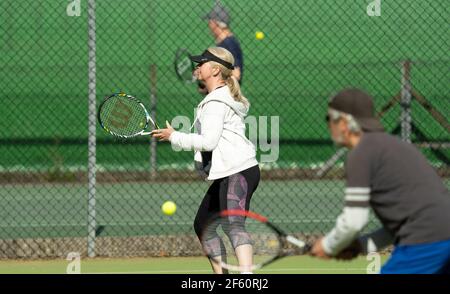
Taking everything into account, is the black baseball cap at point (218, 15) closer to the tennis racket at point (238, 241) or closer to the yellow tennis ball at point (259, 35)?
the tennis racket at point (238, 241)

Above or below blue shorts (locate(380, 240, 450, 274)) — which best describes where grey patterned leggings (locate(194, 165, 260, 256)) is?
above

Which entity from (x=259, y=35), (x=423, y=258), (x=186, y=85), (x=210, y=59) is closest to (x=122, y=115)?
(x=210, y=59)

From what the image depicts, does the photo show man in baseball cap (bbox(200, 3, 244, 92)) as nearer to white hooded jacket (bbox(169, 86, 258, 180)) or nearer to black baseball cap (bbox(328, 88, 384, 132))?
white hooded jacket (bbox(169, 86, 258, 180))

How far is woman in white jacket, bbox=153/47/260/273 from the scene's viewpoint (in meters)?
5.89

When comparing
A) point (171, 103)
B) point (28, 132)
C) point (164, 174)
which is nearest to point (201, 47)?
point (171, 103)

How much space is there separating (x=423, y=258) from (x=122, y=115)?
2982 millimetres

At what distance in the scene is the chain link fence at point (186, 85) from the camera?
35.2 ft

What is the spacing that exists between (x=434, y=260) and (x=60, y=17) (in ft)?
25.0

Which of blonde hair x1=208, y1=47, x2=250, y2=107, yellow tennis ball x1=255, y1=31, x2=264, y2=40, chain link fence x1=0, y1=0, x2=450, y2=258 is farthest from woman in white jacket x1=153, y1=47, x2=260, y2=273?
yellow tennis ball x1=255, y1=31, x2=264, y2=40

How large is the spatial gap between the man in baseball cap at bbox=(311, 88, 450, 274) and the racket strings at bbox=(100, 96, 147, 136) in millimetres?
2593

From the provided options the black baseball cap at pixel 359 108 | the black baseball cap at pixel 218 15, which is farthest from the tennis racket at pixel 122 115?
the black baseball cap at pixel 359 108

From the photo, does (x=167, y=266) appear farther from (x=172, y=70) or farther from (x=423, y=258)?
(x=172, y=70)
